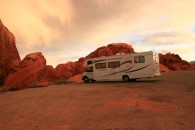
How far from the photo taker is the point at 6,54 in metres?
56.3

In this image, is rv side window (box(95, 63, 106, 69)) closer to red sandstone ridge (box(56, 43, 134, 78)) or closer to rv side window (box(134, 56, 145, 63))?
rv side window (box(134, 56, 145, 63))

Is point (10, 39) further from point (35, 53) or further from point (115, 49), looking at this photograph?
point (115, 49)

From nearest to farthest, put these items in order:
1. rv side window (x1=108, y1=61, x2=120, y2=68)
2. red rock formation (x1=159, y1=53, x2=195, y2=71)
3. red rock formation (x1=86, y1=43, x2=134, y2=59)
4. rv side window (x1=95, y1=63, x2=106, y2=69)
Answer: rv side window (x1=108, y1=61, x2=120, y2=68)
rv side window (x1=95, y1=63, x2=106, y2=69)
red rock formation (x1=86, y1=43, x2=134, y2=59)
red rock formation (x1=159, y1=53, x2=195, y2=71)

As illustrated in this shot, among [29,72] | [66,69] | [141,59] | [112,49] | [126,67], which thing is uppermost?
[112,49]

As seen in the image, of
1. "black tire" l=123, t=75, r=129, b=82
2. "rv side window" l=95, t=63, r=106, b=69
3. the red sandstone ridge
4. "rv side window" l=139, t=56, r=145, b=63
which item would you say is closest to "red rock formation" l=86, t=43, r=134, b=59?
the red sandstone ridge

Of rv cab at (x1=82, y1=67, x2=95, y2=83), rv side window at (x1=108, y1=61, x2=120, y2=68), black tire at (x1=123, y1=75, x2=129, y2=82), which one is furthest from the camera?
rv cab at (x1=82, y1=67, x2=95, y2=83)

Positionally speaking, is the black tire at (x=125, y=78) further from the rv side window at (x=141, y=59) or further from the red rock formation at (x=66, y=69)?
the red rock formation at (x=66, y=69)

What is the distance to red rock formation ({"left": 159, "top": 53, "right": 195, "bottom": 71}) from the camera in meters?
72.4

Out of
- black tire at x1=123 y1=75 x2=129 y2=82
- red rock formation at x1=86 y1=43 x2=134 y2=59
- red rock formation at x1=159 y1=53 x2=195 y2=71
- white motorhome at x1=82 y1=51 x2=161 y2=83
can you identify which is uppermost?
red rock formation at x1=86 y1=43 x2=134 y2=59

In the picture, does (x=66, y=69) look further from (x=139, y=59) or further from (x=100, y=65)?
(x=139, y=59)

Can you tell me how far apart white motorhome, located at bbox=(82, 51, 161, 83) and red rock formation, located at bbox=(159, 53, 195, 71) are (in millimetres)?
47034

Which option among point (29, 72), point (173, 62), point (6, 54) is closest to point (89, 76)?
point (29, 72)

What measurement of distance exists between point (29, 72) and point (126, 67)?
30096 mm

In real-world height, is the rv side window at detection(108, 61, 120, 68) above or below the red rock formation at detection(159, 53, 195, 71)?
below
